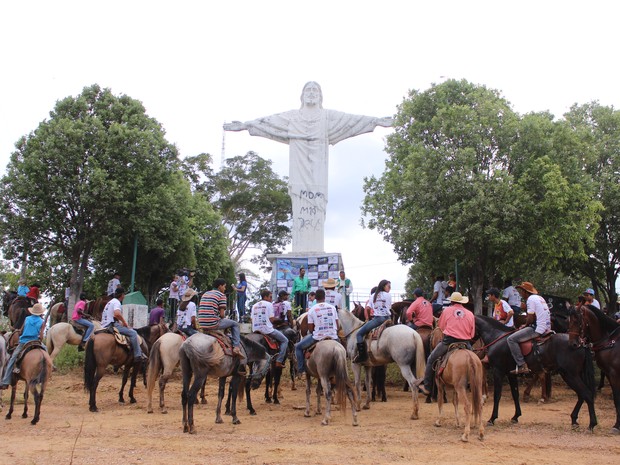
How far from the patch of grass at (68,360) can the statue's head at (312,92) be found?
42.8ft

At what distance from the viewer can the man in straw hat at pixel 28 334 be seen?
1273cm

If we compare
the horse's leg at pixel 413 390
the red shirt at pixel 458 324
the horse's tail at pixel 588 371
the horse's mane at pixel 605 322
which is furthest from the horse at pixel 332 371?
the horse's mane at pixel 605 322

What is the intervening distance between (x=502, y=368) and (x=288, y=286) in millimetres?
11376

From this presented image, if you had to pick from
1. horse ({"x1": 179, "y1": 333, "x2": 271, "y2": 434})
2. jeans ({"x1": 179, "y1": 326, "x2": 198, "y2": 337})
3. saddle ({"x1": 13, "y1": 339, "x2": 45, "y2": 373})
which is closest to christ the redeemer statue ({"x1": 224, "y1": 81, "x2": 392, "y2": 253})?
jeans ({"x1": 179, "y1": 326, "x2": 198, "y2": 337})

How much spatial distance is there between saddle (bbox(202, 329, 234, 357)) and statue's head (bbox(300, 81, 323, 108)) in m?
15.0

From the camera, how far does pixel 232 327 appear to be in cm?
1297

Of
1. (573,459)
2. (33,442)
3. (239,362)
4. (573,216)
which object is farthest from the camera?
(573,216)

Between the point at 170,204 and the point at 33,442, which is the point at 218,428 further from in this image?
the point at 170,204

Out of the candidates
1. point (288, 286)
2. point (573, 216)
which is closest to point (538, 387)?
point (573, 216)

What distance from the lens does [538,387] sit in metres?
18.2

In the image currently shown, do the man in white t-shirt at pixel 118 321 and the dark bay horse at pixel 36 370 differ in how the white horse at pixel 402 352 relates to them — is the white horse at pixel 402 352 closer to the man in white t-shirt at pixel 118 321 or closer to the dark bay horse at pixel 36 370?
the man in white t-shirt at pixel 118 321

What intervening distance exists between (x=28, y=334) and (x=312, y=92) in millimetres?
16205

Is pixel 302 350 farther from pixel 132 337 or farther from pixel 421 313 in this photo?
pixel 132 337

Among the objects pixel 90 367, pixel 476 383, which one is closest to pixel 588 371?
pixel 476 383
